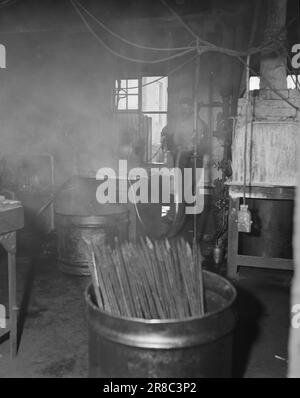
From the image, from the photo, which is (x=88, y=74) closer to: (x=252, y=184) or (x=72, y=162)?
(x=72, y=162)

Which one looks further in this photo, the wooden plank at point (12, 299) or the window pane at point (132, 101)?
the window pane at point (132, 101)

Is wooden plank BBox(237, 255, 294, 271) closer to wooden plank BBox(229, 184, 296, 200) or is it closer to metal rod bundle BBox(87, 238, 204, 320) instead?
wooden plank BBox(229, 184, 296, 200)

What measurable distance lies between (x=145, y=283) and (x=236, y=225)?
310 centimetres

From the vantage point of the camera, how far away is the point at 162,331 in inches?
86.1

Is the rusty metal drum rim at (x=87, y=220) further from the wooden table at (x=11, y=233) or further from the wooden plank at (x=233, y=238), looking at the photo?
the wooden table at (x=11, y=233)

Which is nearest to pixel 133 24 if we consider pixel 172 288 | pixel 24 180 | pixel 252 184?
pixel 24 180

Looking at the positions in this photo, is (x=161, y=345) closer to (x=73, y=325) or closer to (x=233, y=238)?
(x=73, y=325)

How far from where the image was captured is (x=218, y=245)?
6062 mm

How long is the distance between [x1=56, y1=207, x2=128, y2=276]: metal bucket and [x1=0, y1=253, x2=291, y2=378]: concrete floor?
194 millimetres

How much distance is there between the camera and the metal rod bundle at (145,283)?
2502 millimetres

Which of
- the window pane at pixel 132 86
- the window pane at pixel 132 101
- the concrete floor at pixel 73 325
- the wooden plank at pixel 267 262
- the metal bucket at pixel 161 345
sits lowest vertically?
the concrete floor at pixel 73 325

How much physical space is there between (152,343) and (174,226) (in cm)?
322

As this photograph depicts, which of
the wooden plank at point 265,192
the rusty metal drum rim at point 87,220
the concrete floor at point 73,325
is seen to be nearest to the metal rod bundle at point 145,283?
the concrete floor at point 73,325

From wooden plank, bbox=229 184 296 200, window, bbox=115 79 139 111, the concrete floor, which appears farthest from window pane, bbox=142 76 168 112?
the concrete floor
